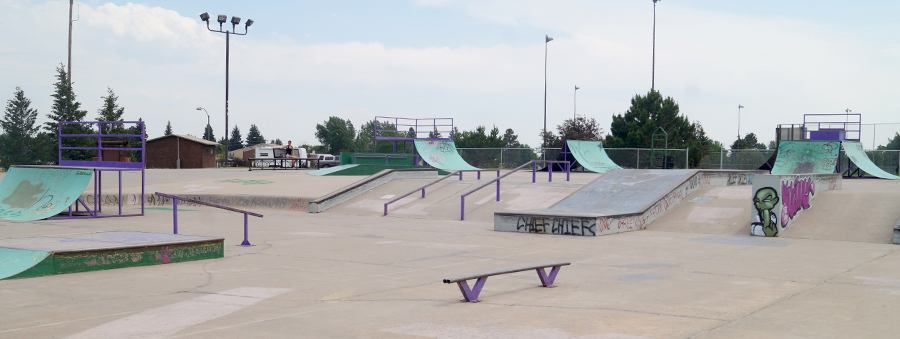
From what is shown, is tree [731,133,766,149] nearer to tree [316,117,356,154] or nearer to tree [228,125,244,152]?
tree [316,117,356,154]

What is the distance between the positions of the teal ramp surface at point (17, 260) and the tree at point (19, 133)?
49.8m

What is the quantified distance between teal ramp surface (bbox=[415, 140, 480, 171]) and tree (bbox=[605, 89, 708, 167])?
23.8 meters

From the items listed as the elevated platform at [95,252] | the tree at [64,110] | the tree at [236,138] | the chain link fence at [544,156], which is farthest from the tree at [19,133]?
the tree at [236,138]

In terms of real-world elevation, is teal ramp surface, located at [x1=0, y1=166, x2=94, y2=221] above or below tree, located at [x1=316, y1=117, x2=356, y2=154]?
below

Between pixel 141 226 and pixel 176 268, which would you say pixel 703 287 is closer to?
pixel 176 268

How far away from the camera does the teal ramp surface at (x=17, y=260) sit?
7.13m

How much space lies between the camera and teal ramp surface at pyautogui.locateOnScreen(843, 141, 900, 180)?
27.2 m

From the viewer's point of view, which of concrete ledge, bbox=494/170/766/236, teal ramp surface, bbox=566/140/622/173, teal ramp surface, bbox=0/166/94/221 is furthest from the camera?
teal ramp surface, bbox=566/140/622/173

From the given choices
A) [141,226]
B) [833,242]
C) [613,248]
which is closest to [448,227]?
[613,248]

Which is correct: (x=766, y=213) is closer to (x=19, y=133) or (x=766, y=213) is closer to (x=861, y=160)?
(x=861, y=160)

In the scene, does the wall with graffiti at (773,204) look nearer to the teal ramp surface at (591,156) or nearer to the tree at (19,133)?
the teal ramp surface at (591,156)

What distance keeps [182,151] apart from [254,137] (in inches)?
3532

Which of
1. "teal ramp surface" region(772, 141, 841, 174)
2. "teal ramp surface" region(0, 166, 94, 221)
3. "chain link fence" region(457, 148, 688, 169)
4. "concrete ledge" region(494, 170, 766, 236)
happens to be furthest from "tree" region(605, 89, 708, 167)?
"teal ramp surface" region(0, 166, 94, 221)

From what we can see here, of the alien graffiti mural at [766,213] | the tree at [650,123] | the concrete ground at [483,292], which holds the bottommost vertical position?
the concrete ground at [483,292]
